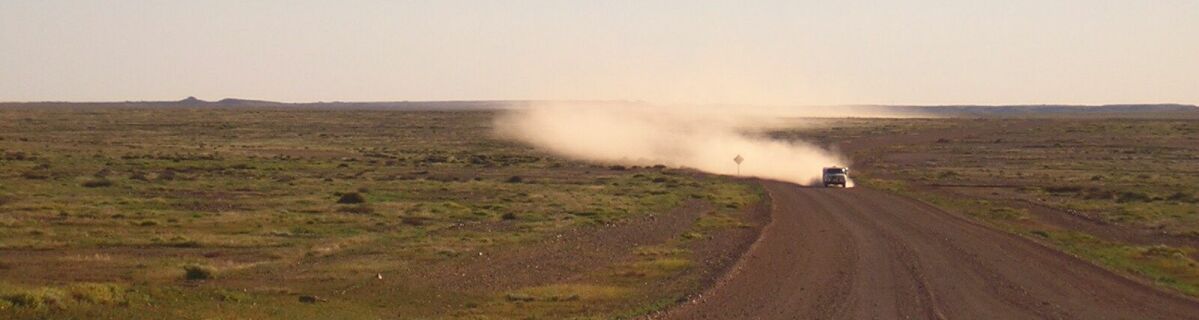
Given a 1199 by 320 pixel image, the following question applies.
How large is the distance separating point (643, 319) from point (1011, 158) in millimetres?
94982

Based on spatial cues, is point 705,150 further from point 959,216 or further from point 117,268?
point 117,268

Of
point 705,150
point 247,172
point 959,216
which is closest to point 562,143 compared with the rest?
point 705,150

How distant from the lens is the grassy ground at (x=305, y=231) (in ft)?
81.9

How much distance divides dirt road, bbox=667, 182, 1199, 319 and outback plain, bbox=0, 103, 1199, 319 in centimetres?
21

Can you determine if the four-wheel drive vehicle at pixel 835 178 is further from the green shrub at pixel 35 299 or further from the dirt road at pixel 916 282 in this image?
the green shrub at pixel 35 299

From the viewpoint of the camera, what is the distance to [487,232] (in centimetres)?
4219

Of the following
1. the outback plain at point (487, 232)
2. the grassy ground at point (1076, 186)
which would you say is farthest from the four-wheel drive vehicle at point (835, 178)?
the outback plain at point (487, 232)

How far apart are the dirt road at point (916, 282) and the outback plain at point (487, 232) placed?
0.21 m

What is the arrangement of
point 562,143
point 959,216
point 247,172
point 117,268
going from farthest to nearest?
point 562,143 → point 247,172 → point 959,216 → point 117,268

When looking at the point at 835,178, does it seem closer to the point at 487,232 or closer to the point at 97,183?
the point at 487,232

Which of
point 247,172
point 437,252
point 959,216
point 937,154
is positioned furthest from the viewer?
point 937,154

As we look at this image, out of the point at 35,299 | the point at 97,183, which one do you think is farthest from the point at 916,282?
the point at 97,183

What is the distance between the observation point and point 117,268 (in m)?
30.5

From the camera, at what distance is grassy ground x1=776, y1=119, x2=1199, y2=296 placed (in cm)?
3903
